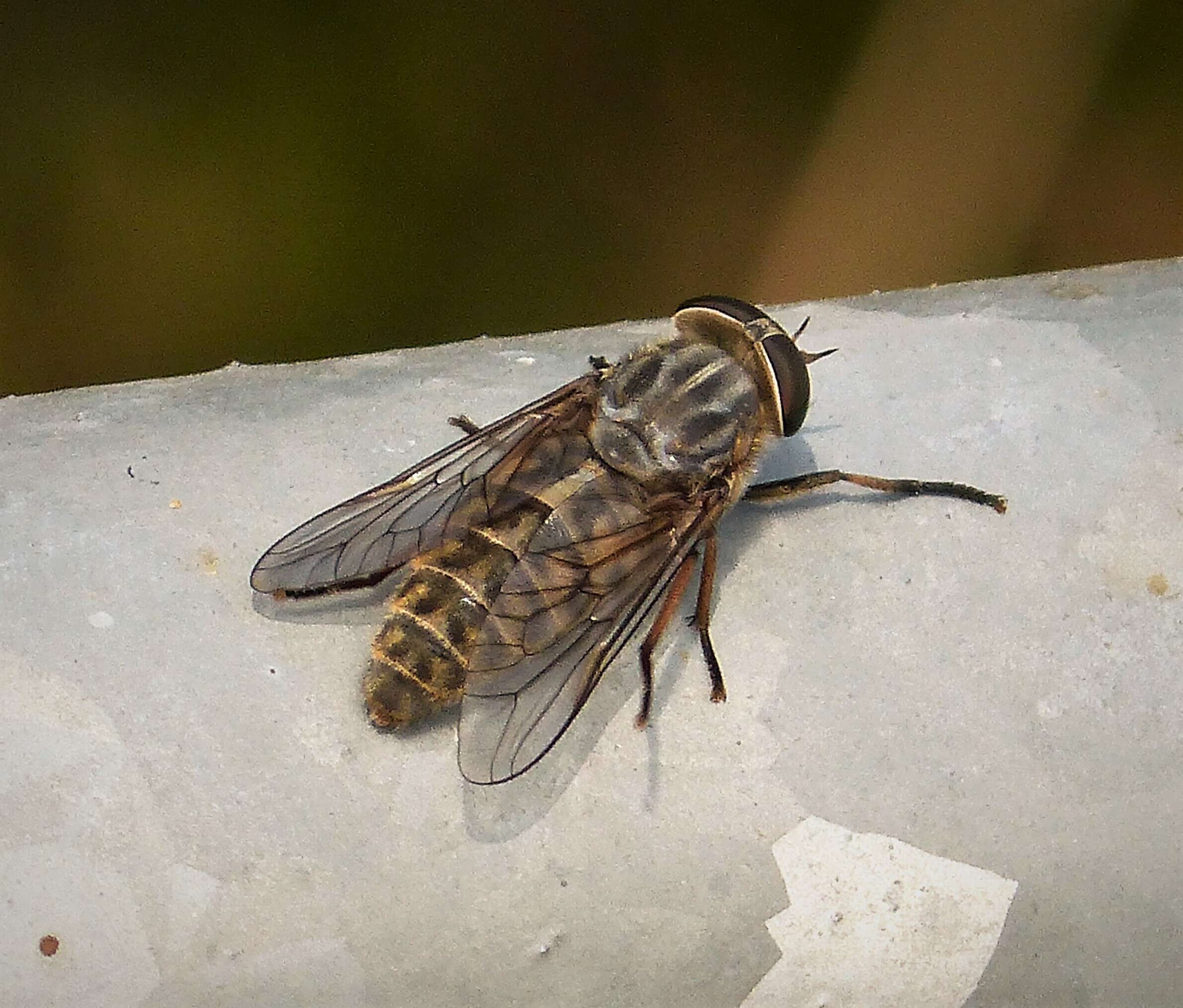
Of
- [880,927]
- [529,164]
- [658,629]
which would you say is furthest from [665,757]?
[529,164]

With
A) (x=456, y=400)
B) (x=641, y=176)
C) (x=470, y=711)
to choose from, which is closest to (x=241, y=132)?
(x=641, y=176)

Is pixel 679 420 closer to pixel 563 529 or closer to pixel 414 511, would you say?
pixel 563 529

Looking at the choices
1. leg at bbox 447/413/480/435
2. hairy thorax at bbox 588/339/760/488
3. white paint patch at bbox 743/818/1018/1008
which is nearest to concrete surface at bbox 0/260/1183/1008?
white paint patch at bbox 743/818/1018/1008

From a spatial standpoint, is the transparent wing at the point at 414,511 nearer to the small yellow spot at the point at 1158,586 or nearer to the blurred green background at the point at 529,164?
the small yellow spot at the point at 1158,586

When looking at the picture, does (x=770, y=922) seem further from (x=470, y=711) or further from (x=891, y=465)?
(x=891, y=465)

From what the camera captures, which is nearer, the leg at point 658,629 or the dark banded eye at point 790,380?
the leg at point 658,629

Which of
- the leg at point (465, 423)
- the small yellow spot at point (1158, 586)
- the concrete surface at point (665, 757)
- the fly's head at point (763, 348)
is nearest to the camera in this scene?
the concrete surface at point (665, 757)

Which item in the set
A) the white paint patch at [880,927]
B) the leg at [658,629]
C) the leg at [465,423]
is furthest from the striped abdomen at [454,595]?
the white paint patch at [880,927]
